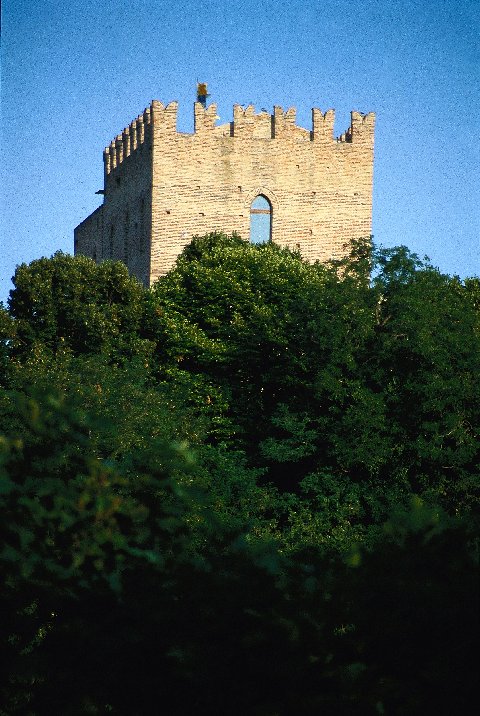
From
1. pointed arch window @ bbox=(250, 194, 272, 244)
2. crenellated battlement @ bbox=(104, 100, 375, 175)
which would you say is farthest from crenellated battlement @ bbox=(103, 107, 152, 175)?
pointed arch window @ bbox=(250, 194, 272, 244)

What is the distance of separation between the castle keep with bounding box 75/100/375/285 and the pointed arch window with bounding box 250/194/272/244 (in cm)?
6

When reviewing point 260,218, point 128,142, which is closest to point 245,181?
point 260,218

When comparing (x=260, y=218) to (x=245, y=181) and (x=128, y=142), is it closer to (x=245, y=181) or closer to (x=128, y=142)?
(x=245, y=181)

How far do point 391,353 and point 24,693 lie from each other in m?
30.6

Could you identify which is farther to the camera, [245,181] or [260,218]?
[260,218]

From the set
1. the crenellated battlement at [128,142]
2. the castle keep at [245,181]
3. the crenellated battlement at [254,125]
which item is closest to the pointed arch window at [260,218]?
the castle keep at [245,181]

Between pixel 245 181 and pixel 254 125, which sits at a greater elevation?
pixel 254 125

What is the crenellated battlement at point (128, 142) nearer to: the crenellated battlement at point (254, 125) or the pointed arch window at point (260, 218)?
the crenellated battlement at point (254, 125)

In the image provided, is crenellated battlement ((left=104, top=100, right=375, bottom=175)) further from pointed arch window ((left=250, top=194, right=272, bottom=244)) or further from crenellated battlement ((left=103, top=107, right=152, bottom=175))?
pointed arch window ((left=250, top=194, right=272, bottom=244))

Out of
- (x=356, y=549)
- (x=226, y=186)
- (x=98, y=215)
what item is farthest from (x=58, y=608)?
(x=98, y=215)

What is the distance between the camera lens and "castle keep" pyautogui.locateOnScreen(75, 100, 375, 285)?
48781 mm

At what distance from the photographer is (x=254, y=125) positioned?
49.3m

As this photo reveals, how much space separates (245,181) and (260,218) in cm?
156

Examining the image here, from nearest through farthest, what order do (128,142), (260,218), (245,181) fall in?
(245,181) < (260,218) < (128,142)
